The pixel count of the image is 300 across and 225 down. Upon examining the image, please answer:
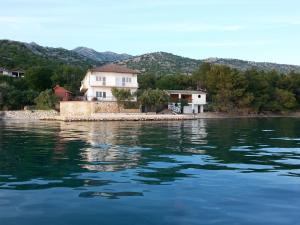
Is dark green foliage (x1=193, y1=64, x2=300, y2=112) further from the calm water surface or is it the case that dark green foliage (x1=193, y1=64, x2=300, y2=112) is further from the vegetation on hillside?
the calm water surface

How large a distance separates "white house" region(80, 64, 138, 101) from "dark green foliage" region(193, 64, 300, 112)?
18.6m

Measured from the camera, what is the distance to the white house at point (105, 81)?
6856 centimetres

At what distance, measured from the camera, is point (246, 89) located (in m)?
80.5

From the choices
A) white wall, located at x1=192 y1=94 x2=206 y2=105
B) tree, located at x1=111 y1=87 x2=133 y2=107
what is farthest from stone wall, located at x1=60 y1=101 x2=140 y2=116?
white wall, located at x1=192 y1=94 x2=206 y2=105

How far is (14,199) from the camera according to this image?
10.0 metres

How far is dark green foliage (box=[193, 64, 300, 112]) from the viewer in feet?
255

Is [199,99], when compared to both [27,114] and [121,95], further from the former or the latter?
[27,114]

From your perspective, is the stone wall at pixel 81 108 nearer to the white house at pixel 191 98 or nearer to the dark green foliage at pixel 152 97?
the dark green foliage at pixel 152 97

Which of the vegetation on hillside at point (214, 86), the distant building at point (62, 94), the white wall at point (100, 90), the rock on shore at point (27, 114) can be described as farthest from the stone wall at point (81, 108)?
the vegetation on hillside at point (214, 86)

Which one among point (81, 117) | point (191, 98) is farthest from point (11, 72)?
point (81, 117)

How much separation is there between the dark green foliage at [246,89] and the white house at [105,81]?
732 inches

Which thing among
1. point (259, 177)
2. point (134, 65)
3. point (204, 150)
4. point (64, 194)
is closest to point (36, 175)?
point (64, 194)

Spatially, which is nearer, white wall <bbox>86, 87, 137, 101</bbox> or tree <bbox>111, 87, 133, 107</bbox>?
tree <bbox>111, 87, 133, 107</bbox>

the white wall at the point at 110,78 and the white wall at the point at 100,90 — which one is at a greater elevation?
the white wall at the point at 110,78
